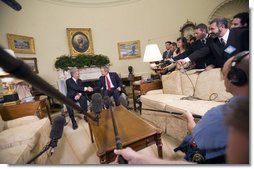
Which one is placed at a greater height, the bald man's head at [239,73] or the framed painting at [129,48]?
the framed painting at [129,48]

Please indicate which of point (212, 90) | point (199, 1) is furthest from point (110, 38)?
point (212, 90)

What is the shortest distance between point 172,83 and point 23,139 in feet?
5.05

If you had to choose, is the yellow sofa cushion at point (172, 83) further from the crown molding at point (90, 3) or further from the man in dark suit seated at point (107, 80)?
the crown molding at point (90, 3)

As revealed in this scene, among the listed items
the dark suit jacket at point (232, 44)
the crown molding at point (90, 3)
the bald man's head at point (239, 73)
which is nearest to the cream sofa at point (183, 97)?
the dark suit jacket at point (232, 44)

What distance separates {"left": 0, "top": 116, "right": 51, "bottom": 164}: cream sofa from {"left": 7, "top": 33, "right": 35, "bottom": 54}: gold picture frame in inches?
21.1

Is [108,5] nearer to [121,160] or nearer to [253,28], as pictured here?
[253,28]

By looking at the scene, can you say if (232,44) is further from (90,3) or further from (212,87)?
(90,3)

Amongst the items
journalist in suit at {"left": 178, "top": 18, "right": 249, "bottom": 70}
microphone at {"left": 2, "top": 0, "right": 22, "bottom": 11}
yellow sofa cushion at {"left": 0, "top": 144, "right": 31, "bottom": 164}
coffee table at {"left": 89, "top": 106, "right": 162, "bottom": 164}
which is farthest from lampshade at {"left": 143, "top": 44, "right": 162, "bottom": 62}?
yellow sofa cushion at {"left": 0, "top": 144, "right": 31, "bottom": 164}

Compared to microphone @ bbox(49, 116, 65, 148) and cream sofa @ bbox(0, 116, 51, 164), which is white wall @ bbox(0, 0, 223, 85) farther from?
cream sofa @ bbox(0, 116, 51, 164)

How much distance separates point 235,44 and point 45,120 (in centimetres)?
141

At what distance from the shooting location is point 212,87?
50.7 inches

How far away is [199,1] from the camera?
2.62ft

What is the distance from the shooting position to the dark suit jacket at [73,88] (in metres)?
0.84

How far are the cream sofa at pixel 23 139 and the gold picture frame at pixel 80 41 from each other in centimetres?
60
